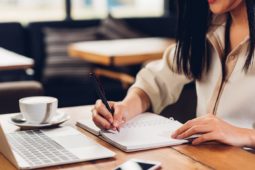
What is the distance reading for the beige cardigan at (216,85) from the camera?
4.91ft

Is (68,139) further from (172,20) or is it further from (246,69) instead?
(172,20)

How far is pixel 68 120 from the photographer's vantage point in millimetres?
1423

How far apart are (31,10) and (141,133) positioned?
366cm

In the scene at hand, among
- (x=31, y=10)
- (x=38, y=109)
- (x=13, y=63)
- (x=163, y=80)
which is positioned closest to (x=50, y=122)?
(x=38, y=109)

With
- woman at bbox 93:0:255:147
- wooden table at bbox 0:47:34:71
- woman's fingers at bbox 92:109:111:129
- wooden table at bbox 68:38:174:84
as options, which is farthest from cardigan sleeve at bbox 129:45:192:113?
wooden table at bbox 68:38:174:84

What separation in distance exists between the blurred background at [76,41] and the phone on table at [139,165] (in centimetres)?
241

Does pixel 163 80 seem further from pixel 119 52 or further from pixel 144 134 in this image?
pixel 119 52

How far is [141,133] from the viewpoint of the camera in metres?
1.26

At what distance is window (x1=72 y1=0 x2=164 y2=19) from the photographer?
4.88m

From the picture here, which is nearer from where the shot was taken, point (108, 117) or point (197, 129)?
point (197, 129)

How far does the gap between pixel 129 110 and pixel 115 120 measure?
0.39 ft

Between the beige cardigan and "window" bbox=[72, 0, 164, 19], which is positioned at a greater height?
"window" bbox=[72, 0, 164, 19]

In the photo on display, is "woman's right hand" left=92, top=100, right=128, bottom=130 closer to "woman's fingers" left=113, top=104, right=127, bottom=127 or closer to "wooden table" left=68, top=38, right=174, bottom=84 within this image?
"woman's fingers" left=113, top=104, right=127, bottom=127

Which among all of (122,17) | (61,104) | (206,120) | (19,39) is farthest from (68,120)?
(122,17)
